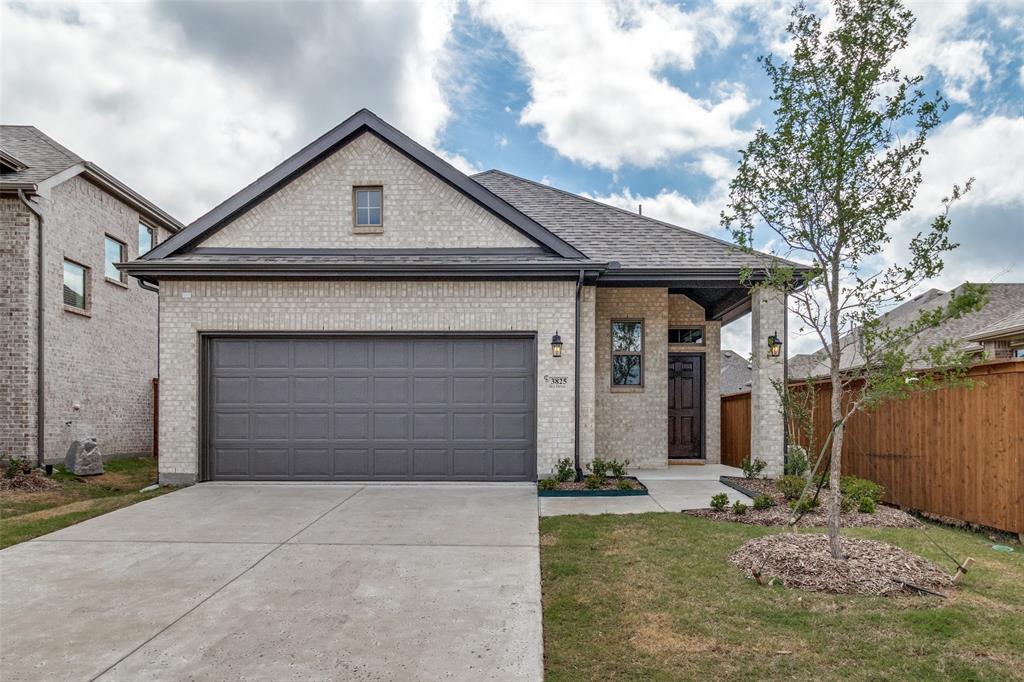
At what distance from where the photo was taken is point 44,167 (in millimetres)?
11227

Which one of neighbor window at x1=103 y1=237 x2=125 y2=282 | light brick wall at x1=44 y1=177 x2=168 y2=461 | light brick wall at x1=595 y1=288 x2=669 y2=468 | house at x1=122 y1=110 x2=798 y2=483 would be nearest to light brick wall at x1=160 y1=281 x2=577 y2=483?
house at x1=122 y1=110 x2=798 y2=483

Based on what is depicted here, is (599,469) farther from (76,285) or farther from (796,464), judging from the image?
(76,285)

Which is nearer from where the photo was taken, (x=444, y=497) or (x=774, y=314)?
(x=444, y=497)

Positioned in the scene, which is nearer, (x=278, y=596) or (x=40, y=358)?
(x=278, y=596)

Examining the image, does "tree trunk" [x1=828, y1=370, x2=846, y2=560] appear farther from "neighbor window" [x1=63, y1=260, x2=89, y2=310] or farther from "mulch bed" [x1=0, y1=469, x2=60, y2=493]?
"neighbor window" [x1=63, y1=260, x2=89, y2=310]

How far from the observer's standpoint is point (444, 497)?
8.26 meters

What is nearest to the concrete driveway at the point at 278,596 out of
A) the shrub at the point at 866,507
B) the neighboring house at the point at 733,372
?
the shrub at the point at 866,507

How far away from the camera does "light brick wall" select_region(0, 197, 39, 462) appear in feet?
33.9

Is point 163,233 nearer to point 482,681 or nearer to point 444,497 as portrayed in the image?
point 444,497

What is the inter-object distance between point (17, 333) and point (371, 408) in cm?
696

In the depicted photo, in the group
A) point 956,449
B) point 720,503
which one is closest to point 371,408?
point 720,503

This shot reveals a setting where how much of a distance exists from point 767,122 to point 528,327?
5.01 m

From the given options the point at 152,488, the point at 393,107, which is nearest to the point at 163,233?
the point at 393,107

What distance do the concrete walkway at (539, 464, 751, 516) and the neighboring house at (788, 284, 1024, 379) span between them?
7.77 ft
